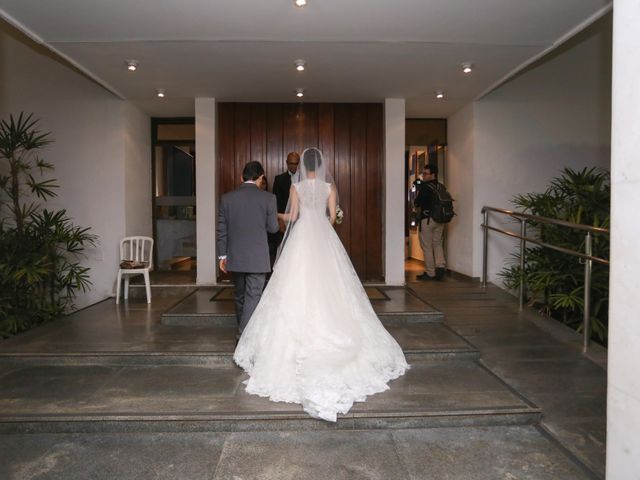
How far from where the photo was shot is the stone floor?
232 cm

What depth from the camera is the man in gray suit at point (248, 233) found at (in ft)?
12.2

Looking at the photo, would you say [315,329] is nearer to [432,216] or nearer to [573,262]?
[573,262]

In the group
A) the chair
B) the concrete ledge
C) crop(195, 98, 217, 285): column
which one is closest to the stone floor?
the concrete ledge

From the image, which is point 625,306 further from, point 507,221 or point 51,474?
point 507,221

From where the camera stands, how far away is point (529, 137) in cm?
659

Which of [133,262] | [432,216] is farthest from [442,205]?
[133,262]

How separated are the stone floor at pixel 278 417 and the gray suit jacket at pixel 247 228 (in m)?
0.72

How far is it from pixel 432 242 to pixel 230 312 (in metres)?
3.38

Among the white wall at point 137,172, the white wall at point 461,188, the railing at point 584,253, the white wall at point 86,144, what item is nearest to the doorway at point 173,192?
the white wall at point 137,172

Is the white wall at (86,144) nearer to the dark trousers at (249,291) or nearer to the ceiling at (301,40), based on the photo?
the ceiling at (301,40)

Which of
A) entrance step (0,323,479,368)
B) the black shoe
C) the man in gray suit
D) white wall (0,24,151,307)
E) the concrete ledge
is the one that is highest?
white wall (0,24,151,307)

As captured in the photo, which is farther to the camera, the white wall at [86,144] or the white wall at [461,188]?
the white wall at [461,188]

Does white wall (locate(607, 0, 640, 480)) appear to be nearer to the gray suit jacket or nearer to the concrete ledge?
the concrete ledge

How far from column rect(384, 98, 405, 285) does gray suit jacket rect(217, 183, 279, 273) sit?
2.96 metres
